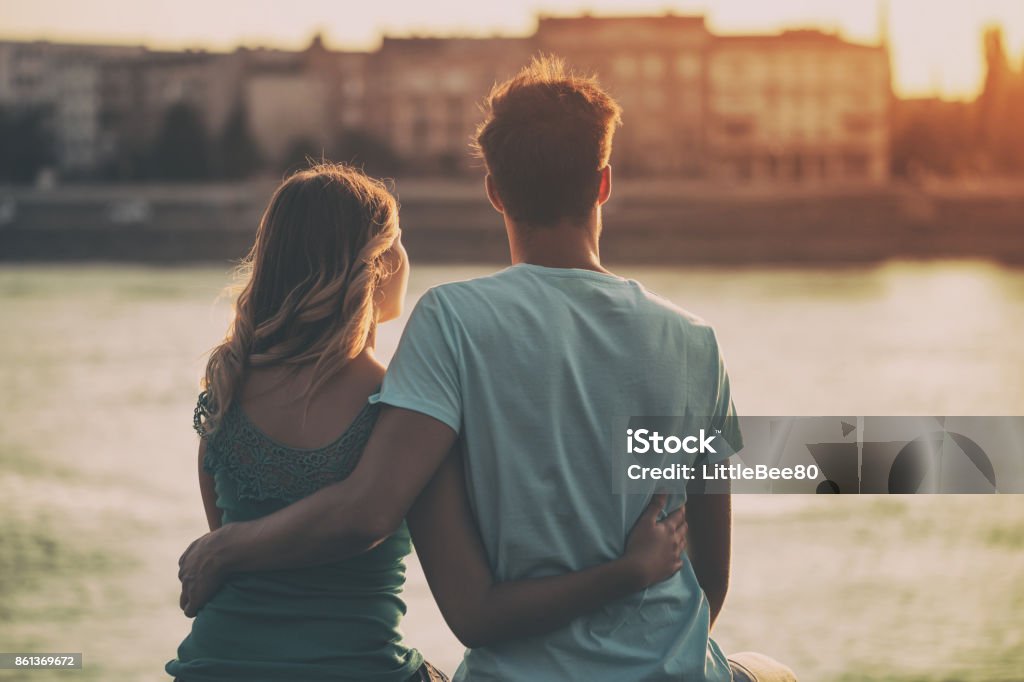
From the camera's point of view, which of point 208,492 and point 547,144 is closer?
point 547,144

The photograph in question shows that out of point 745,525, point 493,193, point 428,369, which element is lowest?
point 745,525

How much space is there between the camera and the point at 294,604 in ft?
4.07

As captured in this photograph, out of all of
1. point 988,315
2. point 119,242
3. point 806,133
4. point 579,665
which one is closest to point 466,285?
point 579,665

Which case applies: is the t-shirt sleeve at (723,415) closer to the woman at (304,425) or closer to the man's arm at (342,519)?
the woman at (304,425)

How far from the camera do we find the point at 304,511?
3.91 ft

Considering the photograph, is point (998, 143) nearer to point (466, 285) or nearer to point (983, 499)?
point (983, 499)

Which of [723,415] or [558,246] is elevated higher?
[558,246]

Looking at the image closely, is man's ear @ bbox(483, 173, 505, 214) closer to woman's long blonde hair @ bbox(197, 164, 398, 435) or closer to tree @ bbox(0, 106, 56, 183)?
woman's long blonde hair @ bbox(197, 164, 398, 435)

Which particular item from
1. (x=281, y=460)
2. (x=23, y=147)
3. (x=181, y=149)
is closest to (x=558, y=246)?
(x=281, y=460)

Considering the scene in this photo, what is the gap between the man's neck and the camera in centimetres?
117

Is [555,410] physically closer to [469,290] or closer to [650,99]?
[469,290]

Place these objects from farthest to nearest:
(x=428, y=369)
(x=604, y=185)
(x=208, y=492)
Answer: (x=208, y=492), (x=604, y=185), (x=428, y=369)

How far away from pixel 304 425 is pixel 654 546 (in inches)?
12.6

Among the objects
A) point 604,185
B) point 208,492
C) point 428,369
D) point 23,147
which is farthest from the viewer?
point 23,147
